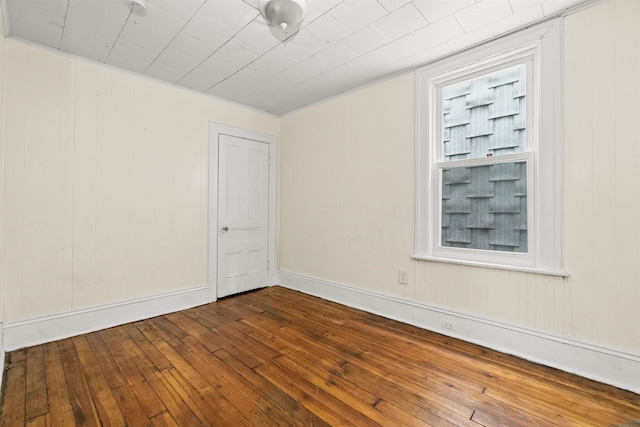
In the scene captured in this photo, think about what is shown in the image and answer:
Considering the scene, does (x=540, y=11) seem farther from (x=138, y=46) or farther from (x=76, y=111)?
(x=76, y=111)

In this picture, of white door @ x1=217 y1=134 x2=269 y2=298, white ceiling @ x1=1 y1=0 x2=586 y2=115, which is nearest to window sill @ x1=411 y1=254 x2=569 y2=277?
white ceiling @ x1=1 y1=0 x2=586 y2=115

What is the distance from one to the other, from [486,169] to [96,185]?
3.63 meters

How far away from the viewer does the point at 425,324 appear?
274 centimetres

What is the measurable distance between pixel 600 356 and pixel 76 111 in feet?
15.1

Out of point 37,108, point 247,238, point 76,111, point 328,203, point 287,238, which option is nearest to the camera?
point 37,108

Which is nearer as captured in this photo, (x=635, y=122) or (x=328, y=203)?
(x=635, y=122)

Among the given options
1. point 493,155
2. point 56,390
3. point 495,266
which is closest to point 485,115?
point 493,155

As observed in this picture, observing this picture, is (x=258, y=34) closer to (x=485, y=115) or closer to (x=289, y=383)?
(x=485, y=115)

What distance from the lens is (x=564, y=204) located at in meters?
2.07

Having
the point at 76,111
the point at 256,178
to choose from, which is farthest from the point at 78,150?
the point at 256,178

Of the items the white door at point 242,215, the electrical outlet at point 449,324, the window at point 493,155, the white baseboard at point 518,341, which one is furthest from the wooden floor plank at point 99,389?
the window at point 493,155

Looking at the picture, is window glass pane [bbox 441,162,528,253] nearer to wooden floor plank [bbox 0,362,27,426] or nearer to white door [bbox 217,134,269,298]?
white door [bbox 217,134,269,298]

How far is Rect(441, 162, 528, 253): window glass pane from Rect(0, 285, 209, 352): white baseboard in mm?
2927

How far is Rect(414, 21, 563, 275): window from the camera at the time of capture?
2131 mm
